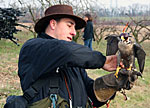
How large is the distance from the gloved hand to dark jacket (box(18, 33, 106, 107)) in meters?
0.28

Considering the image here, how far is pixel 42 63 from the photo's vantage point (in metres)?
1.78

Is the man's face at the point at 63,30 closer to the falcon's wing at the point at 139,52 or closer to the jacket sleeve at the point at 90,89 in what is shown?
the jacket sleeve at the point at 90,89

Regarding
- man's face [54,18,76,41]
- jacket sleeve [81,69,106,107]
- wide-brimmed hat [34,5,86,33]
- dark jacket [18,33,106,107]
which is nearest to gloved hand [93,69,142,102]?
jacket sleeve [81,69,106,107]

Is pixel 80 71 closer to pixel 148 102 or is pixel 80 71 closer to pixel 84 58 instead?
pixel 84 58

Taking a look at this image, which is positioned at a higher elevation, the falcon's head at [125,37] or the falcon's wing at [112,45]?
the falcon's head at [125,37]

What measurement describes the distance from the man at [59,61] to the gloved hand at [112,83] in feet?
0.50

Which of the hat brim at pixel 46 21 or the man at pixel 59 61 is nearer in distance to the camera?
the man at pixel 59 61

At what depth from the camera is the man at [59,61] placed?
1.70m

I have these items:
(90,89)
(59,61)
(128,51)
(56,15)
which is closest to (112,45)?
(128,51)

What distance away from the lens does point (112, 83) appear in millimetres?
2158

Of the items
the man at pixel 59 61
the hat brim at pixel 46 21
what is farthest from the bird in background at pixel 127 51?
the hat brim at pixel 46 21

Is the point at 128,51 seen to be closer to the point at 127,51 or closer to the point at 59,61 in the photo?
the point at 127,51

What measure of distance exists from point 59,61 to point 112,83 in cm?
76

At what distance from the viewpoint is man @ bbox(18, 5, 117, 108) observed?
170 cm
